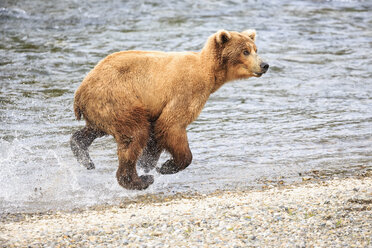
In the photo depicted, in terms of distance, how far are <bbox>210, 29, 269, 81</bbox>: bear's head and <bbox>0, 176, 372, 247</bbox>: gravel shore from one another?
4.51ft

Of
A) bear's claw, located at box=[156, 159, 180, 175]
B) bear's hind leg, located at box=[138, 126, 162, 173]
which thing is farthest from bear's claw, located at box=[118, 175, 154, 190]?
bear's hind leg, located at box=[138, 126, 162, 173]

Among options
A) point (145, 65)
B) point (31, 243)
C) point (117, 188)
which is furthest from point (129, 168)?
point (31, 243)

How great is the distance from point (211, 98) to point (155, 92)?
510 centimetres

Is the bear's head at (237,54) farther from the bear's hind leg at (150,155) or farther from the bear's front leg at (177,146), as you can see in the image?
the bear's hind leg at (150,155)

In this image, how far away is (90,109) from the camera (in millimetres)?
6246

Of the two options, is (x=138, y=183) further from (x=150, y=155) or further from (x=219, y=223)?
(x=219, y=223)

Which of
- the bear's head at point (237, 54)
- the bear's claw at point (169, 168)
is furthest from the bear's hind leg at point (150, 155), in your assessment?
the bear's head at point (237, 54)

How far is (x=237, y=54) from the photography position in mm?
6500

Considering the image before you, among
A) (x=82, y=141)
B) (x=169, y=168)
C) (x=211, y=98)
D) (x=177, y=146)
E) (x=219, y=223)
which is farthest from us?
(x=211, y=98)

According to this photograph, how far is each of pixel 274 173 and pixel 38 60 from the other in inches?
325

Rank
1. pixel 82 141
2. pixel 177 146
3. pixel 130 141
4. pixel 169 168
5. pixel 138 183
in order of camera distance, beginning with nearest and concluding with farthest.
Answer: pixel 130 141, pixel 177 146, pixel 138 183, pixel 169 168, pixel 82 141

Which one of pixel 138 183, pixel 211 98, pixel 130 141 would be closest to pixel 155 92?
pixel 130 141

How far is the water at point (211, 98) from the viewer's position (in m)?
7.29

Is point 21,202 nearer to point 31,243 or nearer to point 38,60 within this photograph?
point 31,243
